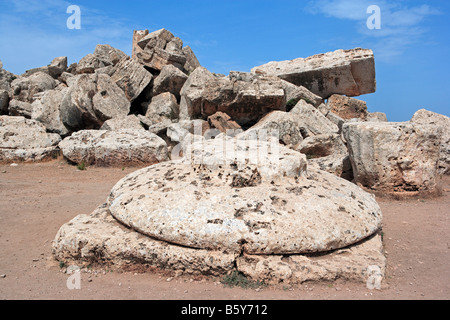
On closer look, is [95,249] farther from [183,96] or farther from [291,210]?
[183,96]

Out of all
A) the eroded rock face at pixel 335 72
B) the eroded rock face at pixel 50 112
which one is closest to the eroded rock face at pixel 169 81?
the eroded rock face at pixel 335 72

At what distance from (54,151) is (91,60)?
659cm

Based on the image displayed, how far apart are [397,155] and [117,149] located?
229 inches

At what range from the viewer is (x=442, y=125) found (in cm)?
782

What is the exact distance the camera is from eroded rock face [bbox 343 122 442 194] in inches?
221

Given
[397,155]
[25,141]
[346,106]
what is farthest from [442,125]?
[25,141]

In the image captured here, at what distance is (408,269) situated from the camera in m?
3.19

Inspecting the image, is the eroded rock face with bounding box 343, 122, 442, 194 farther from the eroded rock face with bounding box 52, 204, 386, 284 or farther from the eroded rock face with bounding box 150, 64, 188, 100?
the eroded rock face with bounding box 150, 64, 188, 100

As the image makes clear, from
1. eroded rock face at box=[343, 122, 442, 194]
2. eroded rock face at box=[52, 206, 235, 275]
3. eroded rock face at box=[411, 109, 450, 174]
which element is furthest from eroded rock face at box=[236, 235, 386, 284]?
eroded rock face at box=[411, 109, 450, 174]

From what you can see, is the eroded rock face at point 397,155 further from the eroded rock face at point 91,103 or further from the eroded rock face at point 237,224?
the eroded rock face at point 91,103

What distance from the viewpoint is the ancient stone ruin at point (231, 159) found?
2.82 meters

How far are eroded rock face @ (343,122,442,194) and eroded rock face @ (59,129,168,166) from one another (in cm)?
447

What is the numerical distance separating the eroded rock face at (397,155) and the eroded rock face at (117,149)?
14.7ft

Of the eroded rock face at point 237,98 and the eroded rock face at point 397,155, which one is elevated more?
the eroded rock face at point 237,98
